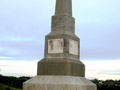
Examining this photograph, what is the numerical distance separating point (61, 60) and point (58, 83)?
854mm

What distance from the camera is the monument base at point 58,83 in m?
6.77

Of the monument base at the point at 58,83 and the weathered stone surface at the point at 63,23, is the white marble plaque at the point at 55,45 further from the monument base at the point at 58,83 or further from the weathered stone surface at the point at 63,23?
the monument base at the point at 58,83

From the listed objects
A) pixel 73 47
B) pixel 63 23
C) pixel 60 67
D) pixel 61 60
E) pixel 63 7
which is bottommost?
pixel 60 67

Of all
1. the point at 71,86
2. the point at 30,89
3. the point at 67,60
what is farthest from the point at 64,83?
the point at 30,89

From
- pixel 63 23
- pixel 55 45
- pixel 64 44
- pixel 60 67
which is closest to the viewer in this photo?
pixel 60 67

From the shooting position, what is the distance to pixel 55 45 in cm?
773

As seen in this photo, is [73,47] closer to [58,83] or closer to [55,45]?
[55,45]

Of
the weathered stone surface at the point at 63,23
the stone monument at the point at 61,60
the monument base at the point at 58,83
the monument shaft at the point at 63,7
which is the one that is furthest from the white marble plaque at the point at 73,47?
the monument shaft at the point at 63,7

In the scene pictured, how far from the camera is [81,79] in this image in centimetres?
749

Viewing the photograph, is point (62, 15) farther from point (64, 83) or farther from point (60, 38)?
point (64, 83)

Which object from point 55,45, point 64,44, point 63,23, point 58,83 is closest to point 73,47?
point 64,44

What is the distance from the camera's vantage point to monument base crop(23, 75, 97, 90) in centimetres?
677

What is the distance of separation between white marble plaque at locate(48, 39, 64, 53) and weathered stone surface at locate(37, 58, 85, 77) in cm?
35

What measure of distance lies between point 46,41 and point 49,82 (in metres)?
1.68
